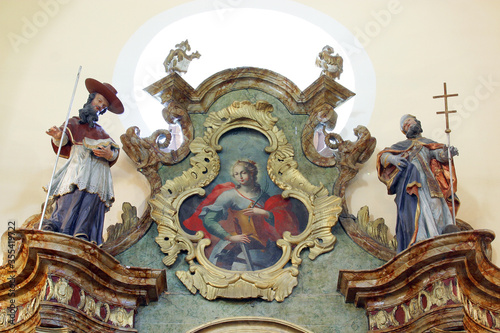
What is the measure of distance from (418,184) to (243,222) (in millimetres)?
1791

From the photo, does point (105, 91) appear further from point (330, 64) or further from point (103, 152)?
point (330, 64)

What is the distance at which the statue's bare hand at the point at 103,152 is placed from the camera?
8.18m

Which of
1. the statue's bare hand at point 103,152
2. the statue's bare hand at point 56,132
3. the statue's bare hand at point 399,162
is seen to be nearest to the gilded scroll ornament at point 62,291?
the statue's bare hand at point 103,152

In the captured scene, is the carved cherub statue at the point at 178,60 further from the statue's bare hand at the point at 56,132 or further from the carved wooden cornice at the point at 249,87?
the statue's bare hand at the point at 56,132

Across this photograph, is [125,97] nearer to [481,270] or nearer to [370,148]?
[370,148]

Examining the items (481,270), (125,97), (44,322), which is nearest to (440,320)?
(481,270)

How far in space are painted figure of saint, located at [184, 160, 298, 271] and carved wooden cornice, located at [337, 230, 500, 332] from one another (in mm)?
896

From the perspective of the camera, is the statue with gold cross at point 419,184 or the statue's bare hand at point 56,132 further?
the statue's bare hand at point 56,132

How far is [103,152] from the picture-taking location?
8195 mm

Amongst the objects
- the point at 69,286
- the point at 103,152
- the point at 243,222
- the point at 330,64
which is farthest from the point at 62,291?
the point at 330,64

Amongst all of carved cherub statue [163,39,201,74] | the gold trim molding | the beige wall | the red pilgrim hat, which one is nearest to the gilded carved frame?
the gold trim molding

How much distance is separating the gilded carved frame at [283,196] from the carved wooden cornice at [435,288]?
63cm

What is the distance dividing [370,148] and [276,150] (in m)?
1.01

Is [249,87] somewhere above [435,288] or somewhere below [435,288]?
above
